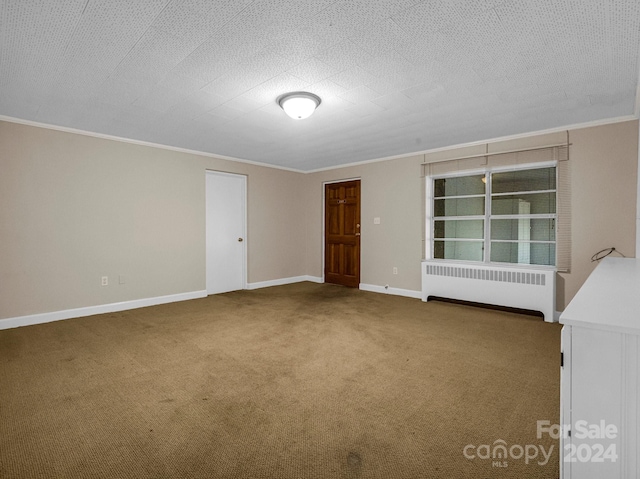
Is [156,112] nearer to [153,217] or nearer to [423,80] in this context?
[153,217]

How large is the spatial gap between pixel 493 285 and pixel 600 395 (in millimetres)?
3766

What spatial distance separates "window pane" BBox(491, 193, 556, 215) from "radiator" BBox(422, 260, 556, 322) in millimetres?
813

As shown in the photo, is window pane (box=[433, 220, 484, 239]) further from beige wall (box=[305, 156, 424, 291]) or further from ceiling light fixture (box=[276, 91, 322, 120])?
ceiling light fixture (box=[276, 91, 322, 120])

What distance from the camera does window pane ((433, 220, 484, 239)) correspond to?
4863 millimetres

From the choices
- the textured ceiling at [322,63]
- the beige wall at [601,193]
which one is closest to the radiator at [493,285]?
the beige wall at [601,193]

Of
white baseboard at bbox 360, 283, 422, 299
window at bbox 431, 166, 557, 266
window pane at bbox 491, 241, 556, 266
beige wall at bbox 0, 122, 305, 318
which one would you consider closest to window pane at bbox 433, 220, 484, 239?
window at bbox 431, 166, 557, 266

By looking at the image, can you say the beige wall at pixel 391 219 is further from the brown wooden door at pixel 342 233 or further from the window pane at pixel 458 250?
the window pane at pixel 458 250

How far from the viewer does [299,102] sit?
290 centimetres

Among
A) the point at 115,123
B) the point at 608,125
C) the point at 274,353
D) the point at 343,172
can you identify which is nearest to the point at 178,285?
the point at 115,123

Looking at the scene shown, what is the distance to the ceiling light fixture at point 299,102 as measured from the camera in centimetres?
288

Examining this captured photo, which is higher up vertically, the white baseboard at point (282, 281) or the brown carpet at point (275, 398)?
the white baseboard at point (282, 281)

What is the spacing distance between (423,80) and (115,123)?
3.51 metres

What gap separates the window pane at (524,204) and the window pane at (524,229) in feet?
0.40

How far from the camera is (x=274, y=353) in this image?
296cm
